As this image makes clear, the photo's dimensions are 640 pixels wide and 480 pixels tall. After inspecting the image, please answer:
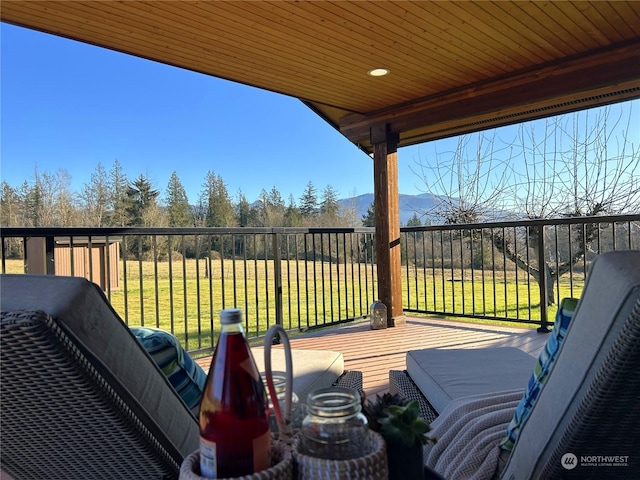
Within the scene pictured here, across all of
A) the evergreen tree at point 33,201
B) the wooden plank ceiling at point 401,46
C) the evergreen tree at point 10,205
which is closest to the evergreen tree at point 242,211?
the evergreen tree at point 33,201

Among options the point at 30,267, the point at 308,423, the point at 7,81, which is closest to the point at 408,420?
the point at 308,423

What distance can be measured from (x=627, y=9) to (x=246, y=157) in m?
26.2

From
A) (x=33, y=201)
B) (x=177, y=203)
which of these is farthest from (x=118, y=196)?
(x=33, y=201)

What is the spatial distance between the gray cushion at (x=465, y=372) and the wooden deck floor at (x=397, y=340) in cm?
86

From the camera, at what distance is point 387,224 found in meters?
5.07

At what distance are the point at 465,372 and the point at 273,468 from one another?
146 centimetres

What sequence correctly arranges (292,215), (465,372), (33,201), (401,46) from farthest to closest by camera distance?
1. (292,215)
2. (33,201)
3. (401,46)
4. (465,372)

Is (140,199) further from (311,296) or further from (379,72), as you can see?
(379,72)

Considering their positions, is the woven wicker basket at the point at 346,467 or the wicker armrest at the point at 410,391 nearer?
the woven wicker basket at the point at 346,467

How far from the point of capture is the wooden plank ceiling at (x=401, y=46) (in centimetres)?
297

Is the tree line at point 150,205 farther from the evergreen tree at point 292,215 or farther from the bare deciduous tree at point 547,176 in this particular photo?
the bare deciduous tree at point 547,176

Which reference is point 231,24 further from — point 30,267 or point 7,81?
A: point 7,81

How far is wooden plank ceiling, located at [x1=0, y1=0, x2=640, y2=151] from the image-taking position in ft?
9.75

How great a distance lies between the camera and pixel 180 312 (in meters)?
8.16
